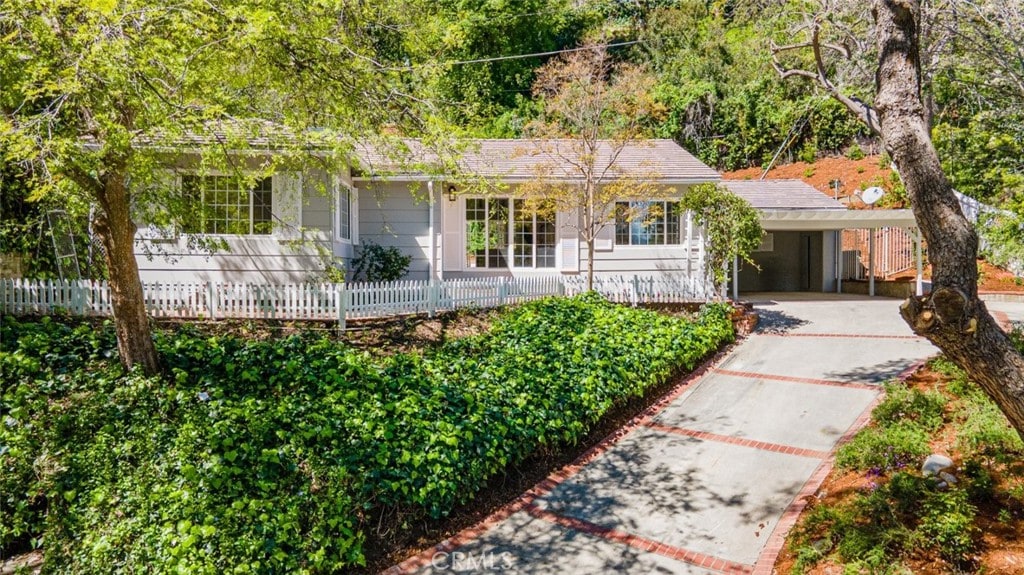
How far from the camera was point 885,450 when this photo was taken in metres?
5.45

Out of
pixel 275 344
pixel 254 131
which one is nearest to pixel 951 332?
pixel 254 131

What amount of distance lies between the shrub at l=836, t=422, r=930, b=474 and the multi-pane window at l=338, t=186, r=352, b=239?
419 inches

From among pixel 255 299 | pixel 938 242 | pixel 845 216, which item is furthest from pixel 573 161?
pixel 938 242

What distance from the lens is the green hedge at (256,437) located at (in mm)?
4164

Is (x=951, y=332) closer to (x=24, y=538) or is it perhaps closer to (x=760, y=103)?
(x=24, y=538)

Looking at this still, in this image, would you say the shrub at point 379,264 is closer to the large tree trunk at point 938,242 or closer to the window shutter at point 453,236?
the window shutter at point 453,236

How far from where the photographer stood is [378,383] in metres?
6.32

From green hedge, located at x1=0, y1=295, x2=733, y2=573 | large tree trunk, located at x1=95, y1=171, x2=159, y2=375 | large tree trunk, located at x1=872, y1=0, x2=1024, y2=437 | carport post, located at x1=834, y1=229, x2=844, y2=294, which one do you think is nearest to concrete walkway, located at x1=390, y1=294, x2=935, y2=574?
green hedge, located at x1=0, y1=295, x2=733, y2=573

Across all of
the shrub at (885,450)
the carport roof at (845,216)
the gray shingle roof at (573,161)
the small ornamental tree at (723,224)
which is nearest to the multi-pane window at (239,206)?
the gray shingle roof at (573,161)

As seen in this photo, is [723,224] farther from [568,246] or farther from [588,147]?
[568,246]

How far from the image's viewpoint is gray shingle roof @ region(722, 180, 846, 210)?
1589 centimetres

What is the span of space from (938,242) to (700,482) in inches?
126

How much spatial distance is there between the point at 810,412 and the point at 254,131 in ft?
24.4

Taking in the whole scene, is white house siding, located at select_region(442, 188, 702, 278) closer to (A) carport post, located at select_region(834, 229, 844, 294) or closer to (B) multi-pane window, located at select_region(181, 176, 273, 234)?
(B) multi-pane window, located at select_region(181, 176, 273, 234)
